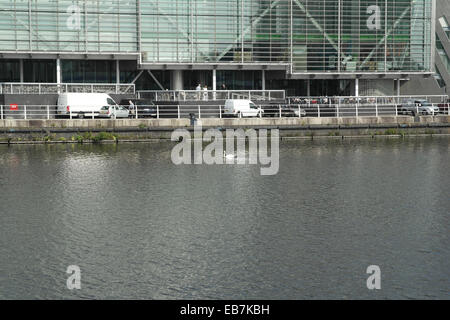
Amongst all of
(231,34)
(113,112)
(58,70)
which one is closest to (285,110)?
(113,112)

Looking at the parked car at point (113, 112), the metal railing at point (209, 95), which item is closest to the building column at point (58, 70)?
the metal railing at point (209, 95)

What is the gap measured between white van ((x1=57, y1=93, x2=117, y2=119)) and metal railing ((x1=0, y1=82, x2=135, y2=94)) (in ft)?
16.5

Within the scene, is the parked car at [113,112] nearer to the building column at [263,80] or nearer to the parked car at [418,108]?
the parked car at [418,108]

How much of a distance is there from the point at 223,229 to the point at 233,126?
3106 cm

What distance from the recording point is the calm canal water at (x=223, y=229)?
1897cm

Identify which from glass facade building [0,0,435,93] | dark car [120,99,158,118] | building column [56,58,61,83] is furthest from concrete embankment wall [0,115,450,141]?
building column [56,58,61,83]

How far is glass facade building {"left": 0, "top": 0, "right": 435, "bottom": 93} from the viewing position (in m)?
71.9

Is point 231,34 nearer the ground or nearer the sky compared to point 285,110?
nearer the sky

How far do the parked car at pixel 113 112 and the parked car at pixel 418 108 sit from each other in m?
19.7

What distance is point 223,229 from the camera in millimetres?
24891

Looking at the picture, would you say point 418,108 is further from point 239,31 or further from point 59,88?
point 59,88

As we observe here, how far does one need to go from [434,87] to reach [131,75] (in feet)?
105

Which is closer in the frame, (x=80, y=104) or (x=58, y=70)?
(x=80, y=104)

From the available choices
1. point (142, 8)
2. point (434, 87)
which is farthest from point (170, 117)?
point (434, 87)
